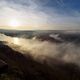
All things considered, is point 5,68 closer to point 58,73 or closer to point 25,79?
point 25,79

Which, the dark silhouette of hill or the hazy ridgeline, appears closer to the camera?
the dark silhouette of hill

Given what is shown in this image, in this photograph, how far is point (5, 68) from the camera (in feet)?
55.6

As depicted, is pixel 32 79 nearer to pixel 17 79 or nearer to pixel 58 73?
pixel 17 79

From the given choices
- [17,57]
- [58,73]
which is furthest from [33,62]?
[58,73]

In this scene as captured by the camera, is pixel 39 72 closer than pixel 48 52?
Yes

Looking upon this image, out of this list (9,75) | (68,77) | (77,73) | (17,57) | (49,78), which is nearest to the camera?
(9,75)

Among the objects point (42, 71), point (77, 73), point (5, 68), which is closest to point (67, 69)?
point (77, 73)

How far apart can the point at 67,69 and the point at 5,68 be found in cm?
940

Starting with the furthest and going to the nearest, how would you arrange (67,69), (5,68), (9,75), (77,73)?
1. (67,69)
2. (77,73)
3. (5,68)
4. (9,75)

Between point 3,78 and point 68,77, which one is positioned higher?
point 3,78

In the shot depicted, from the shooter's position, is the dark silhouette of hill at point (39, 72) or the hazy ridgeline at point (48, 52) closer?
the dark silhouette of hill at point (39, 72)

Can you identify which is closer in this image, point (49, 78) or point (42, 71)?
point (49, 78)

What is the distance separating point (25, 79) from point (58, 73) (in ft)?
18.3

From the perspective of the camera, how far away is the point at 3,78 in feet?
48.4
